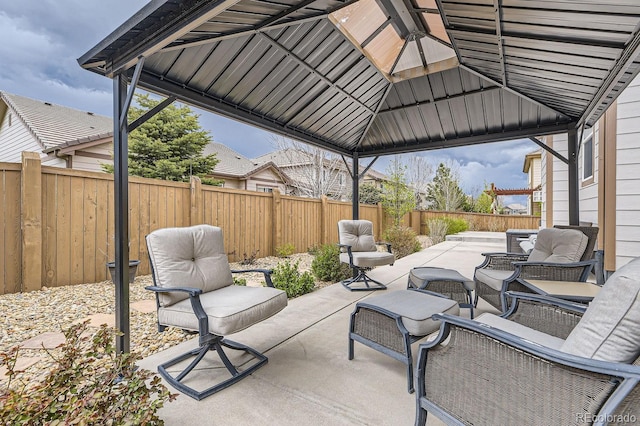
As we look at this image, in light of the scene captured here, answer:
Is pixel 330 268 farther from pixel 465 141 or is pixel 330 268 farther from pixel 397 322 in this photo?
pixel 397 322

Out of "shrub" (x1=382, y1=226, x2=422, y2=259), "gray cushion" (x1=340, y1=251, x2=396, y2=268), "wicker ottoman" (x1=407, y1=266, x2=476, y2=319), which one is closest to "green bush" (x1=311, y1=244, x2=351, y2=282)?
"gray cushion" (x1=340, y1=251, x2=396, y2=268)

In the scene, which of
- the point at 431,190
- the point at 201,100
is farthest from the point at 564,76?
the point at 431,190

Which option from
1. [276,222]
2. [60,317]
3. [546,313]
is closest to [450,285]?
[546,313]

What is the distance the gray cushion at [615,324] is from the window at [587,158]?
226 inches

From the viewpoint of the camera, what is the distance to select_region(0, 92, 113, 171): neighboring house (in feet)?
26.0

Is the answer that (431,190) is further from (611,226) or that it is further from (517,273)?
(517,273)

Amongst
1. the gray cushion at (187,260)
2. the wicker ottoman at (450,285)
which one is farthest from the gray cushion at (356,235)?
the gray cushion at (187,260)

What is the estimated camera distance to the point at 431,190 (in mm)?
18516

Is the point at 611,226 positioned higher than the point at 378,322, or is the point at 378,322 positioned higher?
the point at 611,226

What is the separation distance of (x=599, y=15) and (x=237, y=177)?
1192 cm

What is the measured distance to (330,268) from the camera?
543cm

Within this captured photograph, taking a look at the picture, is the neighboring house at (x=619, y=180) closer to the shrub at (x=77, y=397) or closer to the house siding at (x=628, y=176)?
the house siding at (x=628, y=176)

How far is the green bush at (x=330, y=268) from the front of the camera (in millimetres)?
5414

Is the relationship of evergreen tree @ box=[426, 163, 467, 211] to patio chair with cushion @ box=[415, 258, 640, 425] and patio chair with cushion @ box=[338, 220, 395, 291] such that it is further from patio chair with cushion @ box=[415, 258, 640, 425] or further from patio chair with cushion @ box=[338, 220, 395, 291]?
patio chair with cushion @ box=[415, 258, 640, 425]
